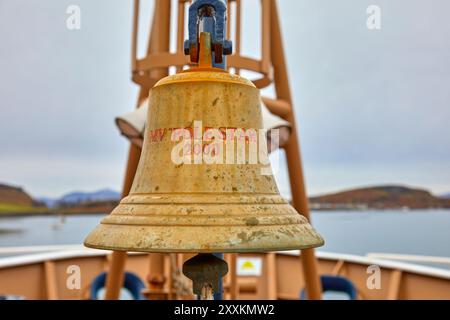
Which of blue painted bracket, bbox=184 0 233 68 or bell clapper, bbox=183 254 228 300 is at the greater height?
blue painted bracket, bbox=184 0 233 68

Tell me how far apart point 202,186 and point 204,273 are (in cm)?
22

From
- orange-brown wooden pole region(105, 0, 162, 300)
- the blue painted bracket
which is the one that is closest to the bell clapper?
the blue painted bracket

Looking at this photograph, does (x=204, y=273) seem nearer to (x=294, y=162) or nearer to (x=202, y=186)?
(x=202, y=186)

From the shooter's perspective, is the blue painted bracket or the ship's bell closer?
the ship's bell

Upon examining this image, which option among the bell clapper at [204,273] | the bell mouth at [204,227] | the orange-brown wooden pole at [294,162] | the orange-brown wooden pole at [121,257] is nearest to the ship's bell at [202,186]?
the bell mouth at [204,227]

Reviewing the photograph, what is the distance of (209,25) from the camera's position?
119cm

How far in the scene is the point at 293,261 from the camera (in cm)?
604

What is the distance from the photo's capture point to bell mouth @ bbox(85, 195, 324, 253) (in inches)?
37.8

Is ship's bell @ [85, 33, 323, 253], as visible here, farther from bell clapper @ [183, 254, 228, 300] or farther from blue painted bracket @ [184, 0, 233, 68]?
bell clapper @ [183, 254, 228, 300]

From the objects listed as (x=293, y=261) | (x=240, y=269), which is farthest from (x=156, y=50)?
(x=293, y=261)

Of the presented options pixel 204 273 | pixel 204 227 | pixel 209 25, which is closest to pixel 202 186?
pixel 204 227

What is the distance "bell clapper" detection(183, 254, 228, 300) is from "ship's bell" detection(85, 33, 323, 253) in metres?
0.20

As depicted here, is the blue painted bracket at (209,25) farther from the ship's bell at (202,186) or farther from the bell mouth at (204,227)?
the bell mouth at (204,227)

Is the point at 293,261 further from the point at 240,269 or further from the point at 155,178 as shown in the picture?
the point at 155,178
